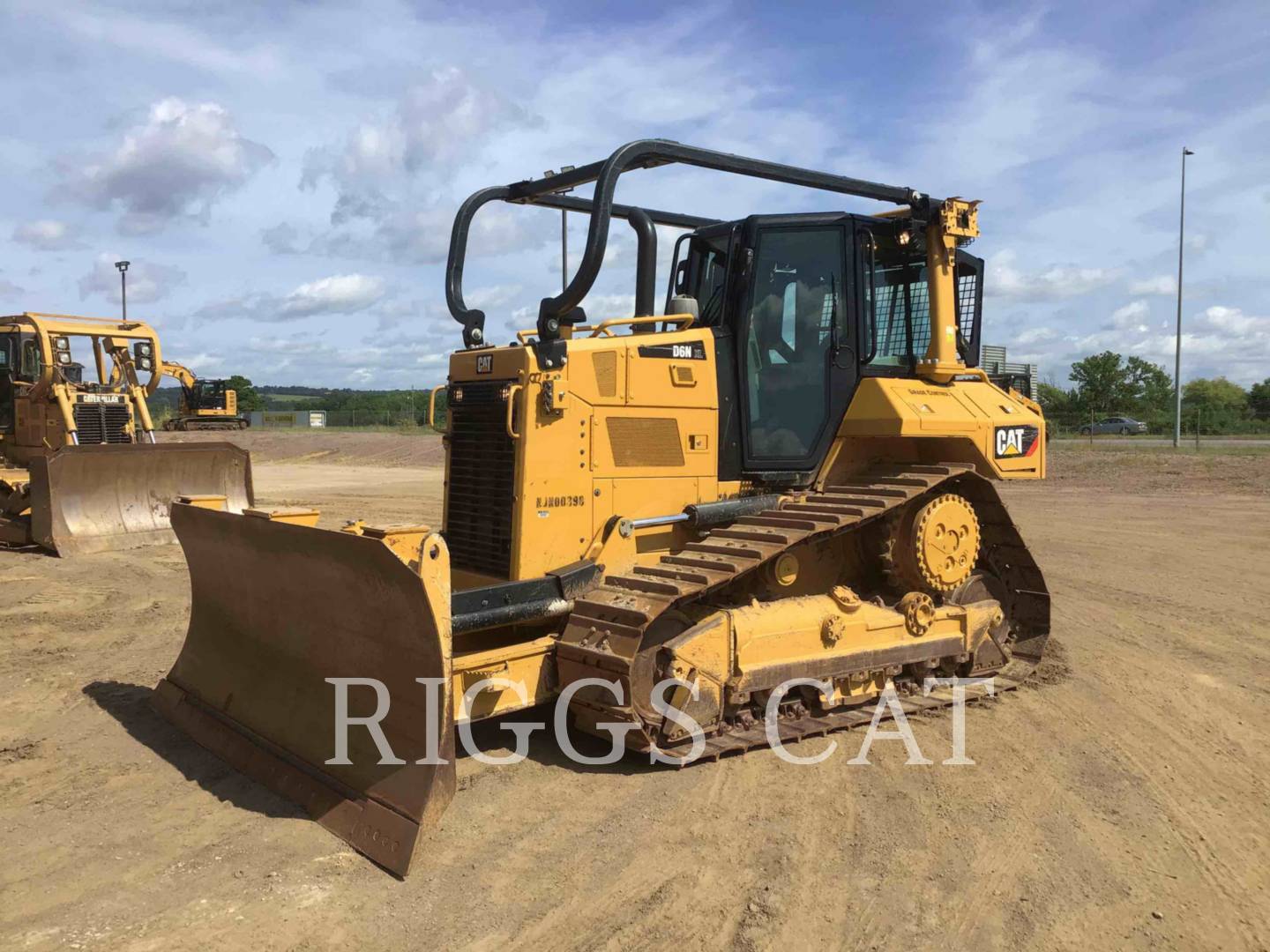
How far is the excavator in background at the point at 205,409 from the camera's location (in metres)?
46.3

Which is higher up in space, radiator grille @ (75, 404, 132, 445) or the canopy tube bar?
the canopy tube bar

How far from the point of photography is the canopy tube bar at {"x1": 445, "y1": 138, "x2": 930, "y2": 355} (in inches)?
213

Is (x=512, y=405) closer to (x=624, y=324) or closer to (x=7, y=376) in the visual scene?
(x=624, y=324)

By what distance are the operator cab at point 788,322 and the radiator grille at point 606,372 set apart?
2.41ft

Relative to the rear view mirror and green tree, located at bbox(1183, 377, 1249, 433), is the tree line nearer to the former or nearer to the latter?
green tree, located at bbox(1183, 377, 1249, 433)

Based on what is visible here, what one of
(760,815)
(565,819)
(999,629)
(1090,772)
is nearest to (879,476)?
(999,629)

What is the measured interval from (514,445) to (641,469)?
800 mm

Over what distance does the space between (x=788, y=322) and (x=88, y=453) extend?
9.71 meters

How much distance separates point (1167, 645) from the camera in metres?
8.11

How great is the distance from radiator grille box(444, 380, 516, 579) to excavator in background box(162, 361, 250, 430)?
143 feet

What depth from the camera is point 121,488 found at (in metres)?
12.8

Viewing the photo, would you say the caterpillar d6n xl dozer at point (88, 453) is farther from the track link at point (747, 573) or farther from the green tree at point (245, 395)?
the green tree at point (245, 395)

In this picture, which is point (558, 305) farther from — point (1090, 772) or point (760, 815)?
point (1090, 772)

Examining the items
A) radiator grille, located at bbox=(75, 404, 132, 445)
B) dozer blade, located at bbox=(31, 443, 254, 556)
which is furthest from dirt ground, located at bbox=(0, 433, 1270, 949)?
radiator grille, located at bbox=(75, 404, 132, 445)
